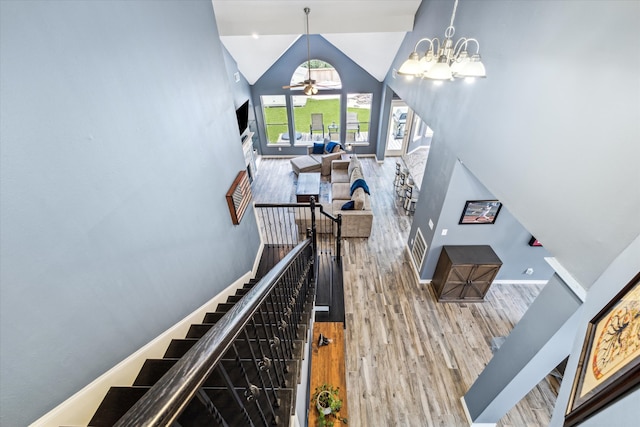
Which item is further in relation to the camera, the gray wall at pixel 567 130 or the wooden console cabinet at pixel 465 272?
the wooden console cabinet at pixel 465 272

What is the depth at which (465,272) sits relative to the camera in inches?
177

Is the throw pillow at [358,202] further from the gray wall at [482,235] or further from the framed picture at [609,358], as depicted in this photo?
the framed picture at [609,358]

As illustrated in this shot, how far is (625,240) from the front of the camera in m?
1.62

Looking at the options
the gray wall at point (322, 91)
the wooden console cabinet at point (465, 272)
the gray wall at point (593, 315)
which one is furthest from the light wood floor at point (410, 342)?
the gray wall at point (322, 91)

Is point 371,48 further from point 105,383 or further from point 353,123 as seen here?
point 105,383

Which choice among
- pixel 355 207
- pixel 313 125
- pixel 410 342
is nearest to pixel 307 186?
pixel 355 207

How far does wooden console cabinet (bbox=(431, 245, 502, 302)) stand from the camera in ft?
14.5

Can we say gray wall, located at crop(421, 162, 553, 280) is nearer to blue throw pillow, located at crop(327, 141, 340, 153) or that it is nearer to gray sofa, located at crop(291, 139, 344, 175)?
gray sofa, located at crop(291, 139, 344, 175)

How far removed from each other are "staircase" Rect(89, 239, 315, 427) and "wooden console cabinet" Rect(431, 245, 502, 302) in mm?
2694

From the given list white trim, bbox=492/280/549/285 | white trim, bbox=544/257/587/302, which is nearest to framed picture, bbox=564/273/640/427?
white trim, bbox=544/257/587/302

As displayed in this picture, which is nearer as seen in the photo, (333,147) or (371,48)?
(371,48)

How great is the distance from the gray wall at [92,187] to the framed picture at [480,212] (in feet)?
Answer: 12.8

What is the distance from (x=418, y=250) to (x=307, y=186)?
3.77m

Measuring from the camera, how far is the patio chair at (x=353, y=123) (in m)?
9.76
